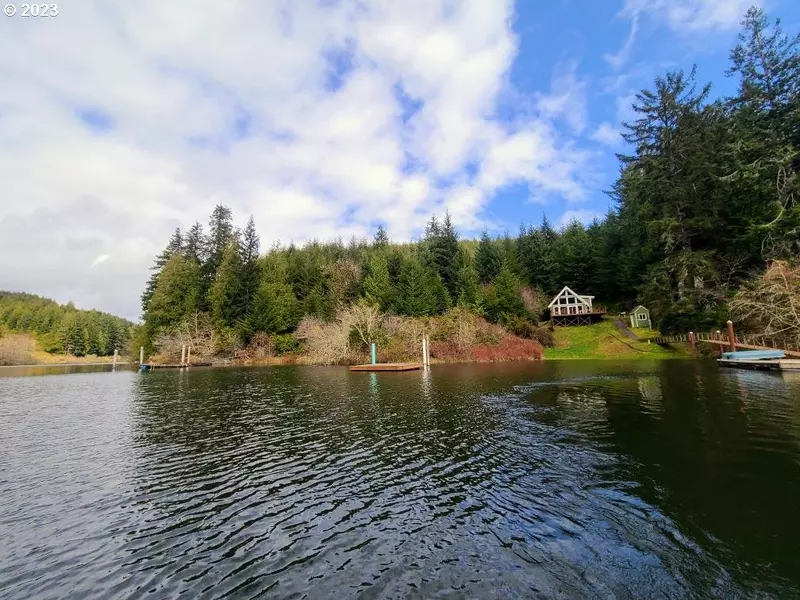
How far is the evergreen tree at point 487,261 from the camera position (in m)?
69.5

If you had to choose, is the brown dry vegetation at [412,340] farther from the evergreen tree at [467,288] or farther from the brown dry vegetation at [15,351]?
the brown dry vegetation at [15,351]

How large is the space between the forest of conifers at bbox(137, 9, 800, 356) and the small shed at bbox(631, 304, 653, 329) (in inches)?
206

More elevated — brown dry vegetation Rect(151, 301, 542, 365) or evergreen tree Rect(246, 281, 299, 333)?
evergreen tree Rect(246, 281, 299, 333)

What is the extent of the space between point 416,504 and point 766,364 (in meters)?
31.4

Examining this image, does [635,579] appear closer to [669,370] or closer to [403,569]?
[403,569]

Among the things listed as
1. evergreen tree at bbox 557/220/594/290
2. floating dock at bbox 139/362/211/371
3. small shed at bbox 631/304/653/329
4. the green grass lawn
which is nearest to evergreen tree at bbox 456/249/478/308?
A: the green grass lawn

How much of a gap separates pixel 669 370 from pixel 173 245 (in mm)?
83767

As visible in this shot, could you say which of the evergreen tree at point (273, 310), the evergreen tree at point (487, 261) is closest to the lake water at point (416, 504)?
the evergreen tree at point (273, 310)

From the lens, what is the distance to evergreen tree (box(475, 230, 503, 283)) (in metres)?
69.5

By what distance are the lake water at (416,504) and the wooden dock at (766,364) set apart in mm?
10810

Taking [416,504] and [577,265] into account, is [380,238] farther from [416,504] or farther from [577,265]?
[416,504]

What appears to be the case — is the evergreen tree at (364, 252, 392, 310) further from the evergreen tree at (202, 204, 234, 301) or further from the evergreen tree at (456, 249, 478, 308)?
the evergreen tree at (202, 204, 234, 301)

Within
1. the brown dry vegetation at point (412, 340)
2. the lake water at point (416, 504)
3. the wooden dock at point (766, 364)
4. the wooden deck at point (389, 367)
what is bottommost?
the lake water at point (416, 504)

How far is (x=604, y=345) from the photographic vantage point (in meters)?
50.8
